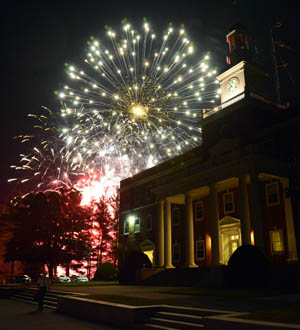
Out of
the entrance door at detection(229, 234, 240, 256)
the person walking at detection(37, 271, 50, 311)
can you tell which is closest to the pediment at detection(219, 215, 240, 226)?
the entrance door at detection(229, 234, 240, 256)

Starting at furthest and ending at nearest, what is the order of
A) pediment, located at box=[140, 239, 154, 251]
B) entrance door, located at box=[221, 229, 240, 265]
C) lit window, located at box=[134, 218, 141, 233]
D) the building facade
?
lit window, located at box=[134, 218, 141, 233], pediment, located at box=[140, 239, 154, 251], entrance door, located at box=[221, 229, 240, 265], the building facade

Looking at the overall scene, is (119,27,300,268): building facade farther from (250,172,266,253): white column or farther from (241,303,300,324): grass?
(241,303,300,324): grass

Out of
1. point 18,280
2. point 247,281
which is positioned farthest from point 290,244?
point 18,280

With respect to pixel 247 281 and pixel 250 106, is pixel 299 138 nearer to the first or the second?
pixel 250 106

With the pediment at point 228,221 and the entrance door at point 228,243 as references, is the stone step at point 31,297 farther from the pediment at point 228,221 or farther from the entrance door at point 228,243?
the pediment at point 228,221

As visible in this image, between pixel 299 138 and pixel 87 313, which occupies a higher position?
pixel 299 138

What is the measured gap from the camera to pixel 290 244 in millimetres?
23609

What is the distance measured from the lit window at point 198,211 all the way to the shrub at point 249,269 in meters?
12.9

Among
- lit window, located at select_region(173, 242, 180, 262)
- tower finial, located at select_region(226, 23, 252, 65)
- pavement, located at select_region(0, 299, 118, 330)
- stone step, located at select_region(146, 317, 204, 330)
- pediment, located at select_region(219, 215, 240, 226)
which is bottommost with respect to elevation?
pavement, located at select_region(0, 299, 118, 330)

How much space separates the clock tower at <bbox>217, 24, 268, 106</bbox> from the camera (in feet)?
101

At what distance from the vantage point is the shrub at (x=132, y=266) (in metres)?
29.8

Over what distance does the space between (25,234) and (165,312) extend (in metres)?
31.3

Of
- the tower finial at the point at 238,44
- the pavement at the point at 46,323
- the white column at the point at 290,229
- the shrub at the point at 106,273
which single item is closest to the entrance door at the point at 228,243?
the white column at the point at 290,229

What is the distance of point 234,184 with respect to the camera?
28562 millimetres
